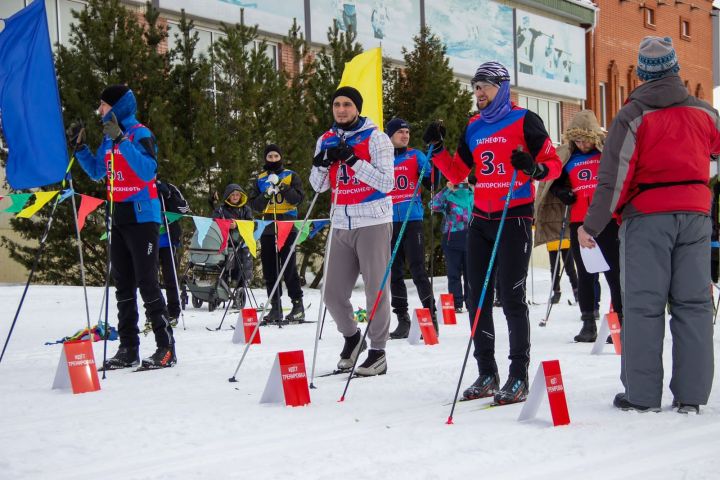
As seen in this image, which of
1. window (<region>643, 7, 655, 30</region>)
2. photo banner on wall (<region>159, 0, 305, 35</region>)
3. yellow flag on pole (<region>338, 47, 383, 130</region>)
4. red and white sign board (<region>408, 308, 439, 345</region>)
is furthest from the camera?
window (<region>643, 7, 655, 30</region>)

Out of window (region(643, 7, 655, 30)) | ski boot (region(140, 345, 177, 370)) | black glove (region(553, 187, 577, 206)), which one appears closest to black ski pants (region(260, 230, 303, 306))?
black glove (region(553, 187, 577, 206))

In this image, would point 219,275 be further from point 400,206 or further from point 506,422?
point 506,422

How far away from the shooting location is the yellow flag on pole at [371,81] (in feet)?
24.5

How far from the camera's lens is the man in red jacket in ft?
15.7

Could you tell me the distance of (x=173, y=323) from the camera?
9.00 meters

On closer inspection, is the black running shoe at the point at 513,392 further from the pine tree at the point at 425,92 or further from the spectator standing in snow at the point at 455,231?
the pine tree at the point at 425,92

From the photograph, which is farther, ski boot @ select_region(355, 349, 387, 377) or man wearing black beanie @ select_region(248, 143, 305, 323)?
man wearing black beanie @ select_region(248, 143, 305, 323)

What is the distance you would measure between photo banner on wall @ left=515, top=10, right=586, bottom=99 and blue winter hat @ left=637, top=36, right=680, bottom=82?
73.3 ft

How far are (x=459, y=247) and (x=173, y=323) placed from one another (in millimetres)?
3735

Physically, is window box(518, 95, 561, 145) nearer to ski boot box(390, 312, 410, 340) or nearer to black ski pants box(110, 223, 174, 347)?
ski boot box(390, 312, 410, 340)

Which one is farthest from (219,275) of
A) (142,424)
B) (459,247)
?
(142,424)

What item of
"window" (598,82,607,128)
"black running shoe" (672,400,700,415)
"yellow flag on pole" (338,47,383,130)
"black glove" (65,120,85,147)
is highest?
"window" (598,82,607,128)

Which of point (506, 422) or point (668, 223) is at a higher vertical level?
point (668, 223)

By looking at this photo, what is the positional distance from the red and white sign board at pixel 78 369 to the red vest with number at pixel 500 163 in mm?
2524
